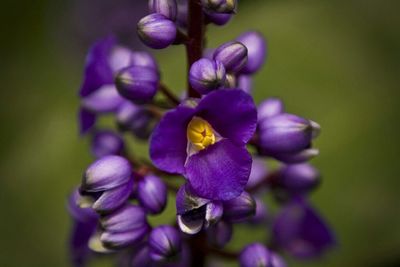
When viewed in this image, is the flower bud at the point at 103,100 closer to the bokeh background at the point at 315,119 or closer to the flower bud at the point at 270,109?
the flower bud at the point at 270,109

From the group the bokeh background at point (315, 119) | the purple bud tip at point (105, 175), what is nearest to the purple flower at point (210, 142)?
the purple bud tip at point (105, 175)

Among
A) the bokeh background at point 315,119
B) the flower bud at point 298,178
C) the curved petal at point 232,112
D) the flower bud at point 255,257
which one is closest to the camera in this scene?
the curved petal at point 232,112

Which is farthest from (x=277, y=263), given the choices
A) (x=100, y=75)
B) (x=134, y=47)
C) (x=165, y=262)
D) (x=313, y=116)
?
(x=134, y=47)

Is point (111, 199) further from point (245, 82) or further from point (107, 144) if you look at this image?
point (245, 82)

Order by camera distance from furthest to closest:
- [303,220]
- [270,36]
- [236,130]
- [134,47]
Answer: [134,47]
[270,36]
[303,220]
[236,130]

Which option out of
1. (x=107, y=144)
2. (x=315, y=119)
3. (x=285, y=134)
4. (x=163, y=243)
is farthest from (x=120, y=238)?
(x=315, y=119)

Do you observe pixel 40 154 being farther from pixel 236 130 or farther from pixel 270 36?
pixel 236 130

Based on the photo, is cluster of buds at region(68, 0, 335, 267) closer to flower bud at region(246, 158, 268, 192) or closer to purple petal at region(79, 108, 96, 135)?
purple petal at region(79, 108, 96, 135)

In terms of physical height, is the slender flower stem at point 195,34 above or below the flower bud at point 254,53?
above
